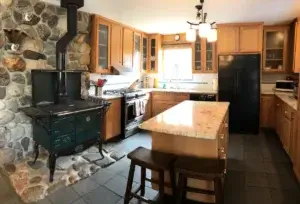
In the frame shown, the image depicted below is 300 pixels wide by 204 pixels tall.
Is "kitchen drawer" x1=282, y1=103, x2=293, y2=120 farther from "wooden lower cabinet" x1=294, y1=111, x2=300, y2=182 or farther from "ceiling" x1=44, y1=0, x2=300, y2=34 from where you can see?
"ceiling" x1=44, y1=0, x2=300, y2=34

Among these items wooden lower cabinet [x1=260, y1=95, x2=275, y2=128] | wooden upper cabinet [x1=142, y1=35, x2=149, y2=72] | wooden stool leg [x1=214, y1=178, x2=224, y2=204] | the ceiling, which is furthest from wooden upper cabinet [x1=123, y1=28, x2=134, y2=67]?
wooden stool leg [x1=214, y1=178, x2=224, y2=204]

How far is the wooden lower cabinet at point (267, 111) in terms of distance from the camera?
5117mm

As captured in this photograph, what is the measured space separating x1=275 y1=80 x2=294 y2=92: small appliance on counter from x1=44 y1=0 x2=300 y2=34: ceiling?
4.22ft

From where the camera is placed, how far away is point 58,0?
3441 millimetres

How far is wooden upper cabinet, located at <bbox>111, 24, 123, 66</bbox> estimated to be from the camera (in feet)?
15.3

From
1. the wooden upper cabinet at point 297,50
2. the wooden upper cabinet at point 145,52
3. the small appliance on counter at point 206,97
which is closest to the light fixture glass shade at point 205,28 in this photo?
the small appliance on counter at point 206,97

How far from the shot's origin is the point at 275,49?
5.25 metres

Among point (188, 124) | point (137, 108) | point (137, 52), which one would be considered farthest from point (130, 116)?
point (188, 124)

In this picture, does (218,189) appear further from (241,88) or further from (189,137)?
(241,88)

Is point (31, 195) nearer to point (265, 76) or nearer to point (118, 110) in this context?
point (118, 110)

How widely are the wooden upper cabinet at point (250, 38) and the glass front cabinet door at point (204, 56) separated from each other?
25.5 inches

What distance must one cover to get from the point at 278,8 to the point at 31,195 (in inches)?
175

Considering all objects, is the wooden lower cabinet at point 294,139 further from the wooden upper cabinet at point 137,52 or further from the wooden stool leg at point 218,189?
the wooden upper cabinet at point 137,52

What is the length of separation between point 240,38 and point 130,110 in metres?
2.81
